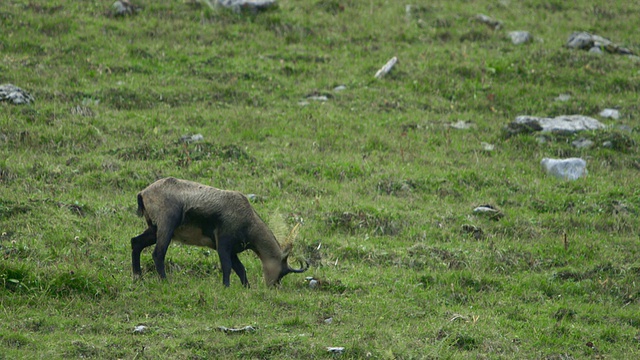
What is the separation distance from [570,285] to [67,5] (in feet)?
52.4

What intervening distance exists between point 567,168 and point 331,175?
475 cm

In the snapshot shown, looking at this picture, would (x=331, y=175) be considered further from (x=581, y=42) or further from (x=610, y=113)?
(x=581, y=42)

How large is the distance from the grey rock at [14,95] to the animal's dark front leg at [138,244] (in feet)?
24.6

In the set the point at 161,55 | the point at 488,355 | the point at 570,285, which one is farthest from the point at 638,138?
the point at 161,55

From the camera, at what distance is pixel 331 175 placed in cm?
1538

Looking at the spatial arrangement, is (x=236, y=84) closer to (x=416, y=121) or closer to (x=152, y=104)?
(x=152, y=104)

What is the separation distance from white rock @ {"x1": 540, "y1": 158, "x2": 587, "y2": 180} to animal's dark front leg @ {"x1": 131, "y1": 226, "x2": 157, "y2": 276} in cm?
875

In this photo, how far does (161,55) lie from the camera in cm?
2000

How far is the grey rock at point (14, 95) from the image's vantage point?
16609 millimetres

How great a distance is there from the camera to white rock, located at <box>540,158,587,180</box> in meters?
15.9

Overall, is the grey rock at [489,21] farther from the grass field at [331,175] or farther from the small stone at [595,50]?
the small stone at [595,50]

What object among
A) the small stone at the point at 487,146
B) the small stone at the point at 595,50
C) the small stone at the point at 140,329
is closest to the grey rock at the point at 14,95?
the small stone at the point at 140,329

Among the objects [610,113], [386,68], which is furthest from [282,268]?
[610,113]

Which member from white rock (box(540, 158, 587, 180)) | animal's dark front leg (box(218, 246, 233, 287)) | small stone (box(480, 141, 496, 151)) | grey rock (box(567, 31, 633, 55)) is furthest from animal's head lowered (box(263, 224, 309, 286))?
grey rock (box(567, 31, 633, 55))
